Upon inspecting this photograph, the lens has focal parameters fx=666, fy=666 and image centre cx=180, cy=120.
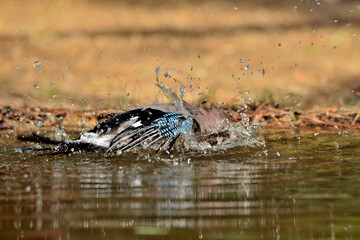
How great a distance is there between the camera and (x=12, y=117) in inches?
259

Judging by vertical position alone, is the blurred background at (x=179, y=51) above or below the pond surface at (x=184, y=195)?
above

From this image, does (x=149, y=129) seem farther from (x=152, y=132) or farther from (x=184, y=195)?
(x=184, y=195)

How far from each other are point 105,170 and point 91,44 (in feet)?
19.6

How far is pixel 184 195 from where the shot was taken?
10.5 ft

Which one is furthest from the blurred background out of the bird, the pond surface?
the pond surface

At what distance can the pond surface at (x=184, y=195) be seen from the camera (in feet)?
8.61

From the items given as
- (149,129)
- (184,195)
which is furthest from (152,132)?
(184,195)

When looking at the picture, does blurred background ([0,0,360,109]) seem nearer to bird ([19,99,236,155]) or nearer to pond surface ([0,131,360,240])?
bird ([19,99,236,155])

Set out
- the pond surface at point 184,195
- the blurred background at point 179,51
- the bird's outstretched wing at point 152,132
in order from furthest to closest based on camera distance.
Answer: the blurred background at point 179,51 → the bird's outstretched wing at point 152,132 → the pond surface at point 184,195

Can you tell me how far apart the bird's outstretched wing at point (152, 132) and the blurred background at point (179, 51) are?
6.71 ft

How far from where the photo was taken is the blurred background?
8055 millimetres

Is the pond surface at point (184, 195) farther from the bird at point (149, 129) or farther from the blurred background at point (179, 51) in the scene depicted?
the blurred background at point (179, 51)

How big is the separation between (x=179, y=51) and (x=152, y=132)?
4.68 metres

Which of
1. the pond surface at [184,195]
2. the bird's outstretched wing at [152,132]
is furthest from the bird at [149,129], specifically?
the pond surface at [184,195]
